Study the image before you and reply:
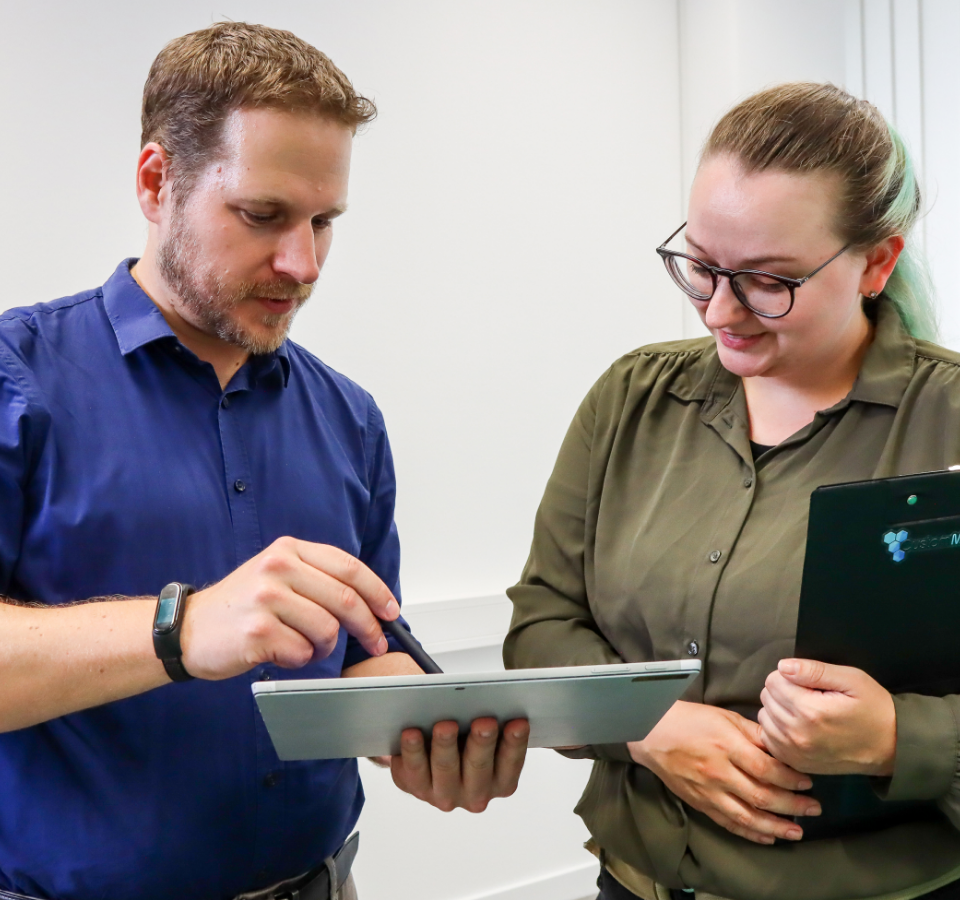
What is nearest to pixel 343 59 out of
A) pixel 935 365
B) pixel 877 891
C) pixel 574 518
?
pixel 574 518

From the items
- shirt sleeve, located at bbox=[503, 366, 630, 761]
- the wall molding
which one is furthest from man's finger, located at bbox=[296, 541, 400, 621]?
the wall molding

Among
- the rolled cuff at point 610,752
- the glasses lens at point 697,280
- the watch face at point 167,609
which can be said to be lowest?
the rolled cuff at point 610,752

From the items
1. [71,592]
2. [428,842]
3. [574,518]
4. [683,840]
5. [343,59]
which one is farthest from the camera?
[428,842]

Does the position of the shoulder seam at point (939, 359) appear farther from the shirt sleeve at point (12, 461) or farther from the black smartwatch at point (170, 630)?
the shirt sleeve at point (12, 461)

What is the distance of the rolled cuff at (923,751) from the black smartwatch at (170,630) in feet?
2.43

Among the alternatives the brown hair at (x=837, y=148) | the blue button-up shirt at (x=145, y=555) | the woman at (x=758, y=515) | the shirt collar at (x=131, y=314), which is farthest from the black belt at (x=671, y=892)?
the shirt collar at (x=131, y=314)

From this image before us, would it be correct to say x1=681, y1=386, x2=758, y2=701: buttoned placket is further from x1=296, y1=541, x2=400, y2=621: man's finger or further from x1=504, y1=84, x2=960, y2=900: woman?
x1=296, y1=541, x2=400, y2=621: man's finger

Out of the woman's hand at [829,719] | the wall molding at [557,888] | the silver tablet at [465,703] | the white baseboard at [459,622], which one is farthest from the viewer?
the wall molding at [557,888]

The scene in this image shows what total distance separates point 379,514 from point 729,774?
59cm

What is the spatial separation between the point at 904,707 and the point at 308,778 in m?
0.69

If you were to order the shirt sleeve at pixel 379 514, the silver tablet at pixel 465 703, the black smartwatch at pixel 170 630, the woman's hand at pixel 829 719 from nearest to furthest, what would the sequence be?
the silver tablet at pixel 465 703, the black smartwatch at pixel 170 630, the woman's hand at pixel 829 719, the shirt sleeve at pixel 379 514

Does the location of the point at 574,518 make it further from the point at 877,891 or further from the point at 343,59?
the point at 343,59

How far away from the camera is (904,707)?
1050mm

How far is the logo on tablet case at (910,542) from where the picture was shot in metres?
0.96
